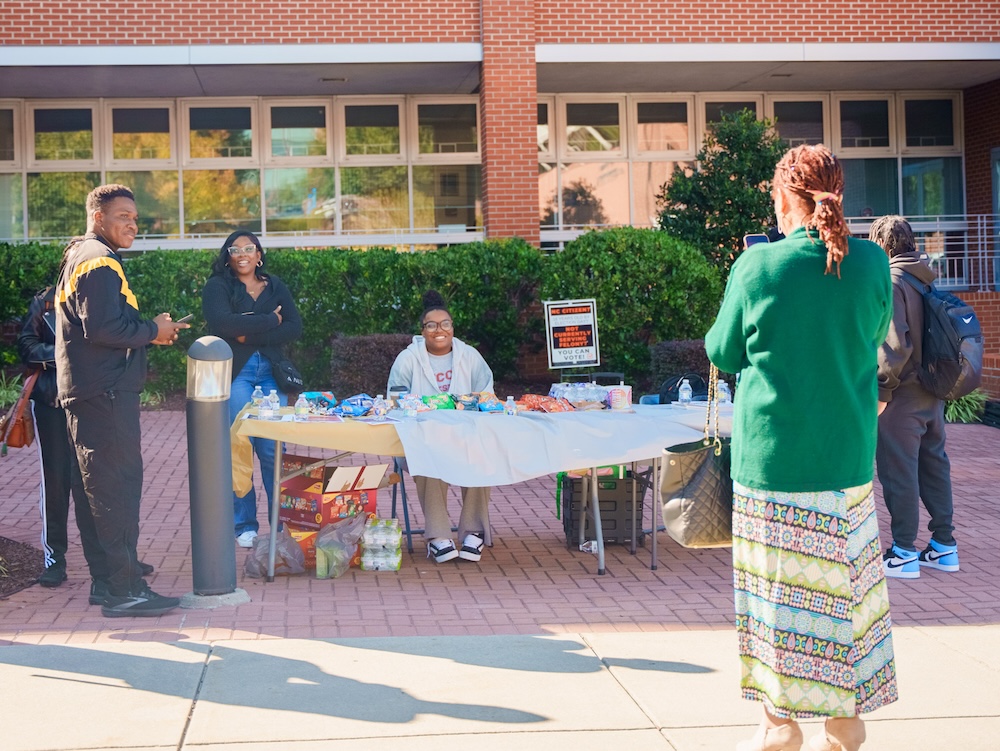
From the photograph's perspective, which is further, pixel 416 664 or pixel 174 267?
pixel 174 267

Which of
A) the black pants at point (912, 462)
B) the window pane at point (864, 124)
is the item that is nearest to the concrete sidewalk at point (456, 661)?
the black pants at point (912, 462)

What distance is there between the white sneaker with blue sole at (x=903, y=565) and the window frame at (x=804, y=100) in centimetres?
1330

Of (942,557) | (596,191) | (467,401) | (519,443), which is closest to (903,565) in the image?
(942,557)

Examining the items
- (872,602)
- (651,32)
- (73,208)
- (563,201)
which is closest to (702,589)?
(872,602)

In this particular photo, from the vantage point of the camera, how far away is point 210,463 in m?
5.93

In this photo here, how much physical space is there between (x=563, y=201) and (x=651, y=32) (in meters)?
3.25

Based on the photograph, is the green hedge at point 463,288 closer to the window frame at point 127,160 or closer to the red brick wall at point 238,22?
the red brick wall at point 238,22

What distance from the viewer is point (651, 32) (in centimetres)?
1581

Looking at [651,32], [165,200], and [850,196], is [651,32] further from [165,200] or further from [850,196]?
[165,200]

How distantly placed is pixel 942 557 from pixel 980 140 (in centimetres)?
1400

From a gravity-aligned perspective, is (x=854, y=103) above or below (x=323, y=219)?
above

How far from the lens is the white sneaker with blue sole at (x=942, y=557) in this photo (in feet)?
22.0

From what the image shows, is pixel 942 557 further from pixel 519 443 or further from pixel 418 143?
pixel 418 143

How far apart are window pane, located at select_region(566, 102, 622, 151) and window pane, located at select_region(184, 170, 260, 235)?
4750 mm
